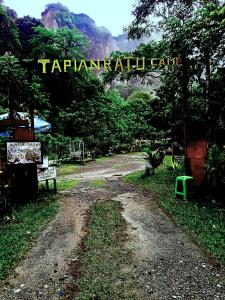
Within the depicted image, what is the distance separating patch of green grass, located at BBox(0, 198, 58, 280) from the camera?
17.9 feet

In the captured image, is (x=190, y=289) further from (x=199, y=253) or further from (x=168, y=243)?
(x=168, y=243)

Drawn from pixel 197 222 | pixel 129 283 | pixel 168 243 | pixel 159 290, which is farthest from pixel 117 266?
pixel 197 222

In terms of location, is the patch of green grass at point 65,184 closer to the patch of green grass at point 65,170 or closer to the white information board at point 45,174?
the white information board at point 45,174

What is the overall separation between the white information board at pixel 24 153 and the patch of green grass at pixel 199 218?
4044mm

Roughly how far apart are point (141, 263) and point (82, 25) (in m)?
59.8

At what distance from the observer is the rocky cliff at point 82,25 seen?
173 feet

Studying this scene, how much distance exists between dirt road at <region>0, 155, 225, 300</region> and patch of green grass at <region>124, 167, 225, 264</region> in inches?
9.6

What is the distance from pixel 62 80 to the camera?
29531mm

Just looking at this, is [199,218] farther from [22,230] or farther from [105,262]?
[22,230]

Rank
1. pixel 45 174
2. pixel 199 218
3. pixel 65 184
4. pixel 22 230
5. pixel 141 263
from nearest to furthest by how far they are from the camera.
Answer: pixel 141 263
pixel 22 230
pixel 199 218
pixel 45 174
pixel 65 184

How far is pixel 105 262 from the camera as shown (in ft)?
16.9

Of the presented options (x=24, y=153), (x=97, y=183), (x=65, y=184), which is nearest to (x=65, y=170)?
(x=65, y=184)

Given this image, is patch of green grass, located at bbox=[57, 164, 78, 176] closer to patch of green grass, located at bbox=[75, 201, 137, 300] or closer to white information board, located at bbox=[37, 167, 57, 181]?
white information board, located at bbox=[37, 167, 57, 181]

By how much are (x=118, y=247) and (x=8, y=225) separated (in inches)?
120
